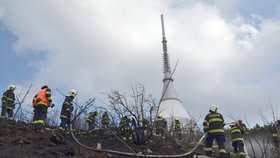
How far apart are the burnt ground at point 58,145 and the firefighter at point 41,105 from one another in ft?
1.09

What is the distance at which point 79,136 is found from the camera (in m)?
13.1

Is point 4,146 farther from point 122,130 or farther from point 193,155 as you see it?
point 193,155

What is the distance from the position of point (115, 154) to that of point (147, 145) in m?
1.94

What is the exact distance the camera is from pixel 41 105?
493 inches

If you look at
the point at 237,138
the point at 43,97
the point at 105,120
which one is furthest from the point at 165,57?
the point at 43,97

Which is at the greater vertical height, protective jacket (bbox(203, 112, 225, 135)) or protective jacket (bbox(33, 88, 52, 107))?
protective jacket (bbox(33, 88, 52, 107))

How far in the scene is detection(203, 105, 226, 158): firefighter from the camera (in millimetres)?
12031

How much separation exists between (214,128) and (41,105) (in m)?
5.75

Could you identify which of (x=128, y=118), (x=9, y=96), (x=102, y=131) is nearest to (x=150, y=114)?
(x=128, y=118)

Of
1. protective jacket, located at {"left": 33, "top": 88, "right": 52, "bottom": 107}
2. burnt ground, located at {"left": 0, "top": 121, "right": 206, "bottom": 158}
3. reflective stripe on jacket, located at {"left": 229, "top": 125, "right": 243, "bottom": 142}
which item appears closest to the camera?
burnt ground, located at {"left": 0, "top": 121, "right": 206, "bottom": 158}

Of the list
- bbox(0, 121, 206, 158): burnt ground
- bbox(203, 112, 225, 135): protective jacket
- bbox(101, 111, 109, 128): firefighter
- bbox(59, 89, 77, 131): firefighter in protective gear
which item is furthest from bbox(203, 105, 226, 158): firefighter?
bbox(59, 89, 77, 131): firefighter in protective gear

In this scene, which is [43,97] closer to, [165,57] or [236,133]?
[236,133]

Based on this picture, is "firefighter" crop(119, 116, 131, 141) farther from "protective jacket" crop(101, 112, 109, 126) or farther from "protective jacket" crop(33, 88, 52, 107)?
"protective jacket" crop(33, 88, 52, 107)

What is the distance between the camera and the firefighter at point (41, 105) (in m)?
12.3
